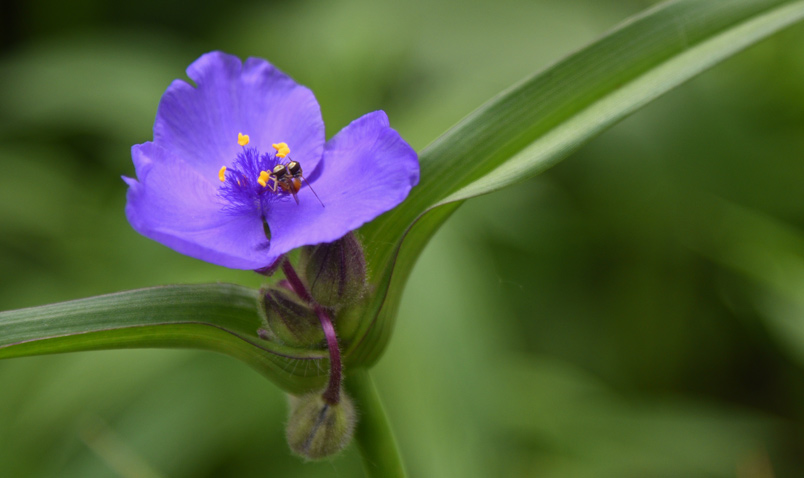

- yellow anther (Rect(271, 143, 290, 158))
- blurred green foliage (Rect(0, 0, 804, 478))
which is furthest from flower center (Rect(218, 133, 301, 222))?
blurred green foliage (Rect(0, 0, 804, 478))

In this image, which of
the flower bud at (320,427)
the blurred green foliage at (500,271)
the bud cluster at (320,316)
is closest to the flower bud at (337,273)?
the bud cluster at (320,316)

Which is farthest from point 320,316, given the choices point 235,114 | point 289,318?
point 235,114

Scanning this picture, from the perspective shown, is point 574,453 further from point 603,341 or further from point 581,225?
point 581,225

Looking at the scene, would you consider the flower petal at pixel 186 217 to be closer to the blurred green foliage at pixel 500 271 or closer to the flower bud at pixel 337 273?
the flower bud at pixel 337 273

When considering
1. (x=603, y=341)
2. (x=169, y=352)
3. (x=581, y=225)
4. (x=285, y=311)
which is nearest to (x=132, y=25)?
(x=169, y=352)

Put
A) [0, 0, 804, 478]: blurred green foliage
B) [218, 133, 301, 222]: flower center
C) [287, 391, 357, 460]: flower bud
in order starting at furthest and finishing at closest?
[0, 0, 804, 478]: blurred green foliage < [218, 133, 301, 222]: flower center < [287, 391, 357, 460]: flower bud

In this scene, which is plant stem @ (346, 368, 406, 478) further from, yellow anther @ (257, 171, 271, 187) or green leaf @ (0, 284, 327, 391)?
yellow anther @ (257, 171, 271, 187)

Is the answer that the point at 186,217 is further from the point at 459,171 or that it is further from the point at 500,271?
the point at 500,271
